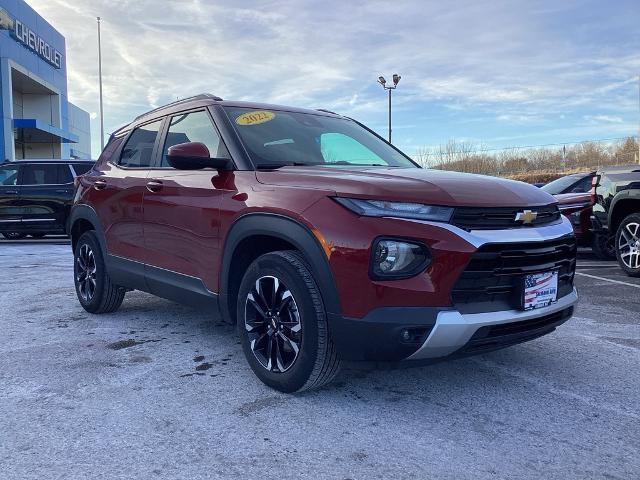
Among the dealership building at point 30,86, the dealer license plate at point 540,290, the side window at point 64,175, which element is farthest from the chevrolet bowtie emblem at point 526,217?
the dealership building at point 30,86

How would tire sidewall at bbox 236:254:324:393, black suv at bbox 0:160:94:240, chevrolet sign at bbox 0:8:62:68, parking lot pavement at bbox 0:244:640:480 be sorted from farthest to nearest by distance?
1. chevrolet sign at bbox 0:8:62:68
2. black suv at bbox 0:160:94:240
3. tire sidewall at bbox 236:254:324:393
4. parking lot pavement at bbox 0:244:640:480

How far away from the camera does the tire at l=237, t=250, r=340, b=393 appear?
2.83 m

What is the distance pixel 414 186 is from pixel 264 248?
3.30 feet

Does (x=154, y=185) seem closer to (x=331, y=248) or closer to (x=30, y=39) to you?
(x=331, y=248)

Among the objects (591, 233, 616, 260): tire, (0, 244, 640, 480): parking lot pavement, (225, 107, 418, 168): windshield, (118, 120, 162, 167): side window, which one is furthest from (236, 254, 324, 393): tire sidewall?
(591, 233, 616, 260): tire

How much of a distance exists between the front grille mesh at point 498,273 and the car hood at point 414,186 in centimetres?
24

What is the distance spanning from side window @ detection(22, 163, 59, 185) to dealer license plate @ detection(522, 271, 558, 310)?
11.6 meters

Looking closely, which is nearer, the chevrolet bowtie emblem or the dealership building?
the chevrolet bowtie emblem

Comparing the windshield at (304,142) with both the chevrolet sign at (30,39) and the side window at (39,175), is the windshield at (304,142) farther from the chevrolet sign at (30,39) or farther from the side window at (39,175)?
the chevrolet sign at (30,39)

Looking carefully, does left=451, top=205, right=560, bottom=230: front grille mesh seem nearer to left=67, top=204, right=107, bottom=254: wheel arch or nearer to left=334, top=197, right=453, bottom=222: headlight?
left=334, top=197, right=453, bottom=222: headlight

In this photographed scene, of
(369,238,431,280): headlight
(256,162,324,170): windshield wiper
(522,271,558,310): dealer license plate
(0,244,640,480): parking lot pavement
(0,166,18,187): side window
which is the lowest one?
(0,244,640,480): parking lot pavement

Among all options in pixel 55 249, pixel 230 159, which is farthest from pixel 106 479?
pixel 55 249

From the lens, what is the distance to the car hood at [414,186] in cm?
273

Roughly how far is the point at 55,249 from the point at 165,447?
32.0 feet
